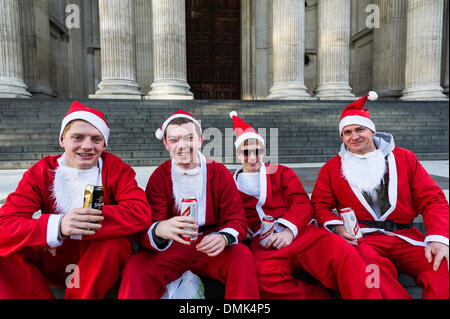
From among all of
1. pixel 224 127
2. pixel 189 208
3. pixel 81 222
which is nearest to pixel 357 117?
pixel 189 208

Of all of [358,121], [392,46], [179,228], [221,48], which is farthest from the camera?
[221,48]

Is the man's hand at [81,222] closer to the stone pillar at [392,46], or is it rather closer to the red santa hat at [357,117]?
the red santa hat at [357,117]

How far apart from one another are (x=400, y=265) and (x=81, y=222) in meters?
2.33

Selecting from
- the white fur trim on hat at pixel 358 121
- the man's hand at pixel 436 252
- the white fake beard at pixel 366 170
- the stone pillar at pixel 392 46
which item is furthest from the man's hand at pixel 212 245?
the stone pillar at pixel 392 46

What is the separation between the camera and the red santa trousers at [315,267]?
210cm

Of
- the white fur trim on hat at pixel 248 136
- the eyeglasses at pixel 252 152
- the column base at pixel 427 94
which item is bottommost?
the eyeglasses at pixel 252 152

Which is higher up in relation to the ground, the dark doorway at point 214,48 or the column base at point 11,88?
the dark doorway at point 214,48

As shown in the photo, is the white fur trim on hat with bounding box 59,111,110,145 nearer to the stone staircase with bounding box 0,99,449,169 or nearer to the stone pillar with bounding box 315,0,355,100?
the stone staircase with bounding box 0,99,449,169

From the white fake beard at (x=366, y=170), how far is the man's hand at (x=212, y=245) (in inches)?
49.9

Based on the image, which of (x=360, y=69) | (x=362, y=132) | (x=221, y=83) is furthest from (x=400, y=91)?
(x=362, y=132)

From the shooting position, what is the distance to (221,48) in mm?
19328

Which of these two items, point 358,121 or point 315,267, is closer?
point 315,267

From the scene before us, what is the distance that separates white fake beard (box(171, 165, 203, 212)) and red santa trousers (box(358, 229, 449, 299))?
1.31 m

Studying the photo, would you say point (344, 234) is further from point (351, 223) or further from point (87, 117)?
point (87, 117)
